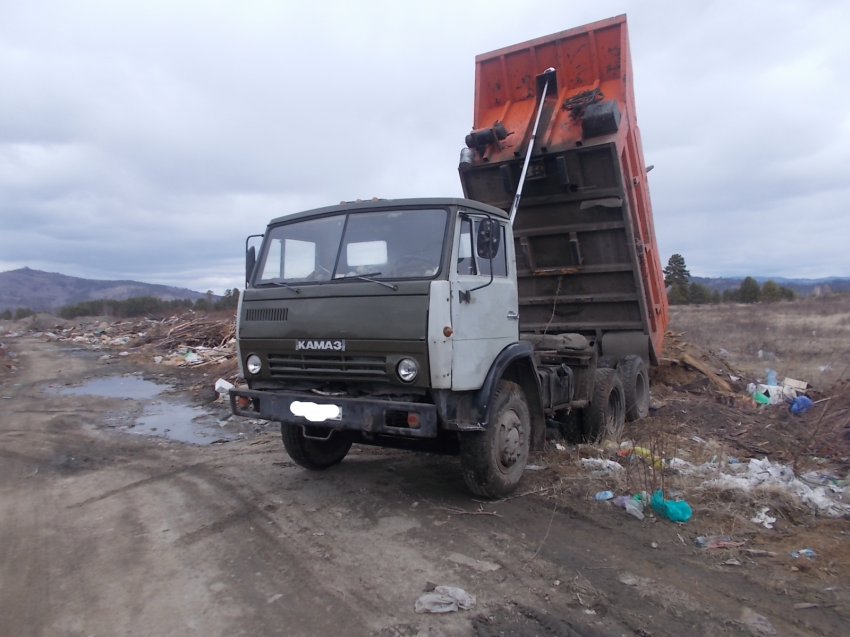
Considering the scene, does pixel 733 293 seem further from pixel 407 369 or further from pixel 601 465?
pixel 407 369

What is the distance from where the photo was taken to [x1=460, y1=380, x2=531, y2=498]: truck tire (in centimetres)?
457

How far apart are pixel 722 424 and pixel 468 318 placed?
4.79 metres

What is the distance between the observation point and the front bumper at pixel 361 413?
4191mm

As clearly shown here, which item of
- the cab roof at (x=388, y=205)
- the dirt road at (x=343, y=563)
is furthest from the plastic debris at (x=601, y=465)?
the cab roof at (x=388, y=205)

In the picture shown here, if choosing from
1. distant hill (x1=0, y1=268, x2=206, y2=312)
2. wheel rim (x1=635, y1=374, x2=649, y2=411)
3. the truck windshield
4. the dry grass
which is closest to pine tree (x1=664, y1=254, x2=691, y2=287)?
the dry grass

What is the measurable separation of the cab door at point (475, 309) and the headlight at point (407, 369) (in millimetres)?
280

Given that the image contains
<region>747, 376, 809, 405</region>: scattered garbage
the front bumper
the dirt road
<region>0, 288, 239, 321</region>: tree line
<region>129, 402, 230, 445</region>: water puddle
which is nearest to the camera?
the dirt road

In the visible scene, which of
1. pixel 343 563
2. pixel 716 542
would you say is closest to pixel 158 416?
pixel 343 563

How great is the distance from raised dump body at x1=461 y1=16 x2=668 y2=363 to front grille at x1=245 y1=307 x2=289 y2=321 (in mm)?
3490

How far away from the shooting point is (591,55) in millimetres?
7086

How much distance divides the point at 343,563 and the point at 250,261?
2.70 m

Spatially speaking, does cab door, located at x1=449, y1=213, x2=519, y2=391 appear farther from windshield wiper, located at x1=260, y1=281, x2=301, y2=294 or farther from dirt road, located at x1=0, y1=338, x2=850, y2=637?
windshield wiper, located at x1=260, y1=281, x2=301, y2=294

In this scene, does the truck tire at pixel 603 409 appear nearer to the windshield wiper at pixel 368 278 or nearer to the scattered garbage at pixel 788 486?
the scattered garbage at pixel 788 486

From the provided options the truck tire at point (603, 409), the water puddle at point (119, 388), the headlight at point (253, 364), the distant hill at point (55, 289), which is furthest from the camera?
the distant hill at point (55, 289)
